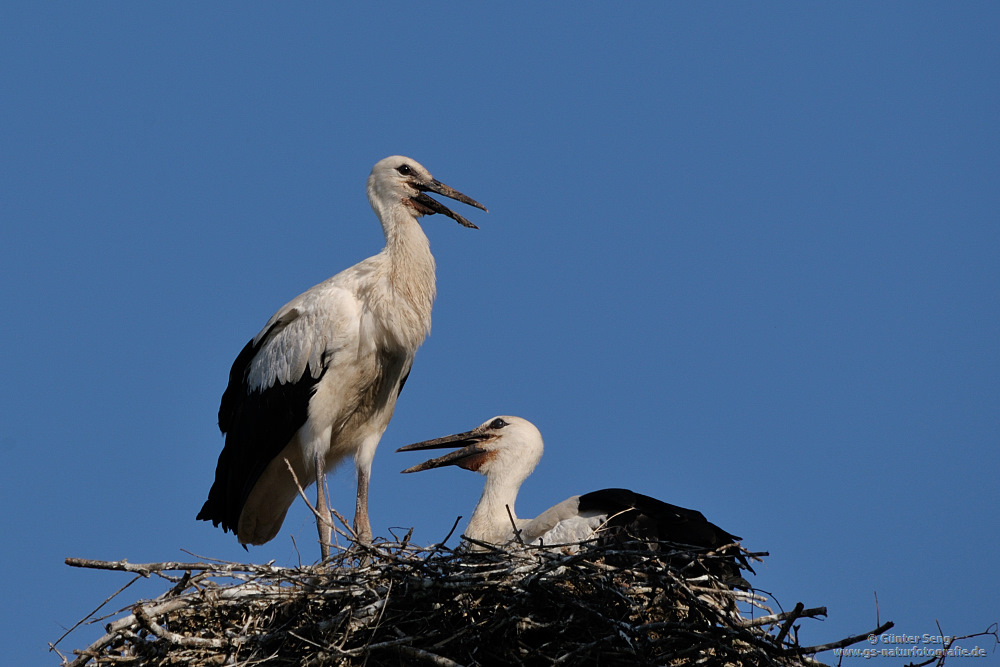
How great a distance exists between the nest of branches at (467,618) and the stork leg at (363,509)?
1.72 meters

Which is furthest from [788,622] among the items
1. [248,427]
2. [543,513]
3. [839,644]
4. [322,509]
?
[248,427]

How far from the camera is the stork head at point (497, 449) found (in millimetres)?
7793

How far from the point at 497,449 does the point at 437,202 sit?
1.50 metres

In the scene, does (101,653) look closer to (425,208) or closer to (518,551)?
(518,551)

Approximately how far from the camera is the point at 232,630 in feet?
18.5

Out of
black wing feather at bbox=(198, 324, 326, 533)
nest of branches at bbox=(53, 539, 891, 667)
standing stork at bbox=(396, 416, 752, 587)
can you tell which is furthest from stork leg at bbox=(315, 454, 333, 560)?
nest of branches at bbox=(53, 539, 891, 667)

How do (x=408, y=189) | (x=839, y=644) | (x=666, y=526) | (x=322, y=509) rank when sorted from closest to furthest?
1. (x=839, y=644)
2. (x=666, y=526)
3. (x=322, y=509)
4. (x=408, y=189)

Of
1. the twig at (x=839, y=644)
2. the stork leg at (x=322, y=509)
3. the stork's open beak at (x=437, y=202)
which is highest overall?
the stork's open beak at (x=437, y=202)

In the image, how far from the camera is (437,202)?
7.80 metres

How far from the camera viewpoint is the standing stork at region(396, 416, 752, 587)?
20.9 ft

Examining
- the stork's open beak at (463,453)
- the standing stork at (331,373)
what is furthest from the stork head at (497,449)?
the standing stork at (331,373)

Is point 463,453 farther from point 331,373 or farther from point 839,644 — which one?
point 839,644

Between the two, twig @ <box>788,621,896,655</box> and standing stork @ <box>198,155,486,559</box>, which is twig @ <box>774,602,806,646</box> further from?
standing stork @ <box>198,155,486,559</box>

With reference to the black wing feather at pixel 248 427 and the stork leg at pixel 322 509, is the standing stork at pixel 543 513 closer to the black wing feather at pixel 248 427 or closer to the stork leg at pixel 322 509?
the stork leg at pixel 322 509
